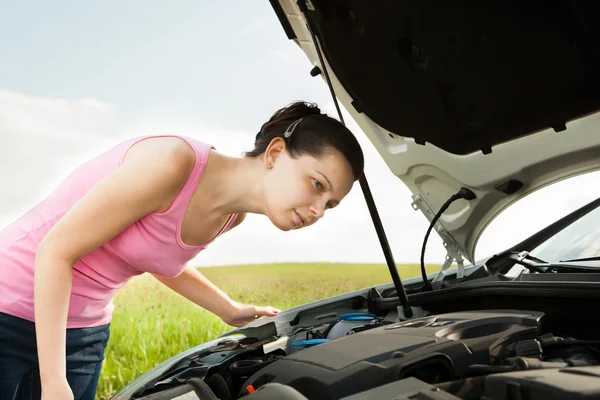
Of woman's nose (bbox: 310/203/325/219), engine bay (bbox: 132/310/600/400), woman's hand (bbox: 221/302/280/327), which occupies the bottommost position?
engine bay (bbox: 132/310/600/400)

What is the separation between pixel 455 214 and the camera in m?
1.86

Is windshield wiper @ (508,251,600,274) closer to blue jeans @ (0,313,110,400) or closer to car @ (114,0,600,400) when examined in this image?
car @ (114,0,600,400)

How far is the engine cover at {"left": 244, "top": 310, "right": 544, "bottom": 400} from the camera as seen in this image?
0.95 m

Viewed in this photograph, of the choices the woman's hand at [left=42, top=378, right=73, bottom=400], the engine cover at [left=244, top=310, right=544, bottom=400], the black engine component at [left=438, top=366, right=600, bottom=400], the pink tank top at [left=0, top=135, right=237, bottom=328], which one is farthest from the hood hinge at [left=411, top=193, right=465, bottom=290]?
the woman's hand at [left=42, top=378, right=73, bottom=400]

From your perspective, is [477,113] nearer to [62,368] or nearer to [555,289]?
[555,289]

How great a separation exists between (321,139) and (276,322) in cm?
66

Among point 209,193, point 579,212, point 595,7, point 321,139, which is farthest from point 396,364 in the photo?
point 579,212

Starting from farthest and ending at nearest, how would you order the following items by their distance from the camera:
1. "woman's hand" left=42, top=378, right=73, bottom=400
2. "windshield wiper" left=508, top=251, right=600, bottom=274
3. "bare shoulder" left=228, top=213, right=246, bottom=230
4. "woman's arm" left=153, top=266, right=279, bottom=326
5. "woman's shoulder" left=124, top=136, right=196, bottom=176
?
"woman's arm" left=153, top=266, right=279, bottom=326, "bare shoulder" left=228, top=213, right=246, bottom=230, "windshield wiper" left=508, top=251, right=600, bottom=274, "woman's shoulder" left=124, top=136, right=196, bottom=176, "woman's hand" left=42, top=378, right=73, bottom=400

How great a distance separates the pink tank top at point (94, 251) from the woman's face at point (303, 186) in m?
0.19

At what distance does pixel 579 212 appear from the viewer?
1856 mm

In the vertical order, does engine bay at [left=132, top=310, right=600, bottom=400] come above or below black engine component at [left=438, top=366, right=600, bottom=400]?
above

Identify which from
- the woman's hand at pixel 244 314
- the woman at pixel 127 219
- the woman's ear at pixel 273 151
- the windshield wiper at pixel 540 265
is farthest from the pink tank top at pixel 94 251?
the windshield wiper at pixel 540 265

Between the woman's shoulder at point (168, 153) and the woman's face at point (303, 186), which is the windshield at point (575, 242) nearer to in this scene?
the woman's face at point (303, 186)

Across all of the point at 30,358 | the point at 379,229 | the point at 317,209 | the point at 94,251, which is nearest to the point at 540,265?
the point at 379,229
